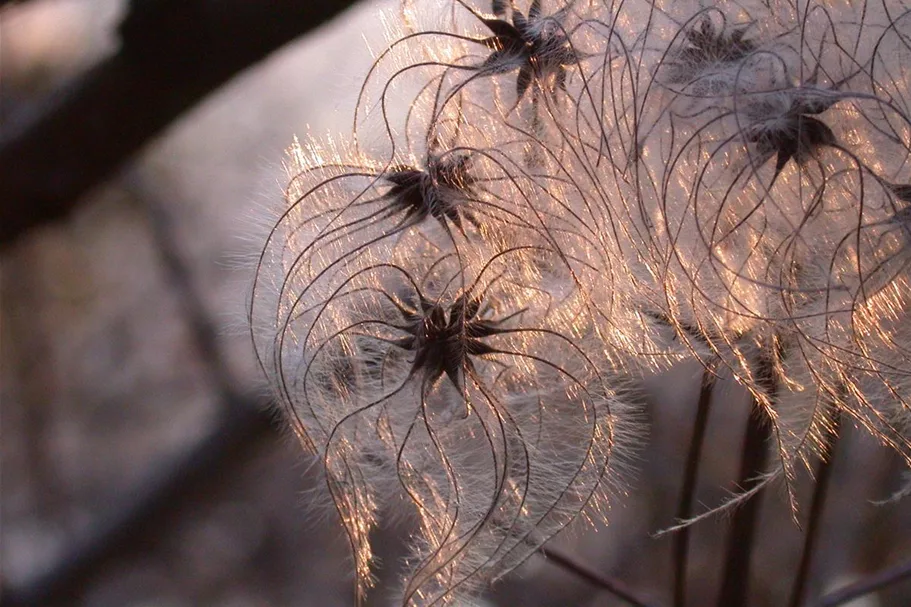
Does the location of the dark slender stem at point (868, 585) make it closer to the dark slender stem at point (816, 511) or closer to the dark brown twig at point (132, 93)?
the dark slender stem at point (816, 511)

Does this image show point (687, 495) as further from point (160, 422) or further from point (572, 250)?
point (160, 422)

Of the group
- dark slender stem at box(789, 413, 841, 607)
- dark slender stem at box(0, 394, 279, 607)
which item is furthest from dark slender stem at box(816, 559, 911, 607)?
dark slender stem at box(0, 394, 279, 607)

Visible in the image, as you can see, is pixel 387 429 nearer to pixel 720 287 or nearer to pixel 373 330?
pixel 373 330

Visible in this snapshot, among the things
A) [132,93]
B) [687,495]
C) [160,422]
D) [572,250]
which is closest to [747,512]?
[687,495]

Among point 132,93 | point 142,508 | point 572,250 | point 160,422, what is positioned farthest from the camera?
point 160,422

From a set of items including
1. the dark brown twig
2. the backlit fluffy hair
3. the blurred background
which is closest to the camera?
the backlit fluffy hair

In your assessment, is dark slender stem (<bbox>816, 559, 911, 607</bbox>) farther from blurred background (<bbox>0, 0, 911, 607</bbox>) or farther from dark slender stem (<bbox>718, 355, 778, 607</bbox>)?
blurred background (<bbox>0, 0, 911, 607</bbox>)
